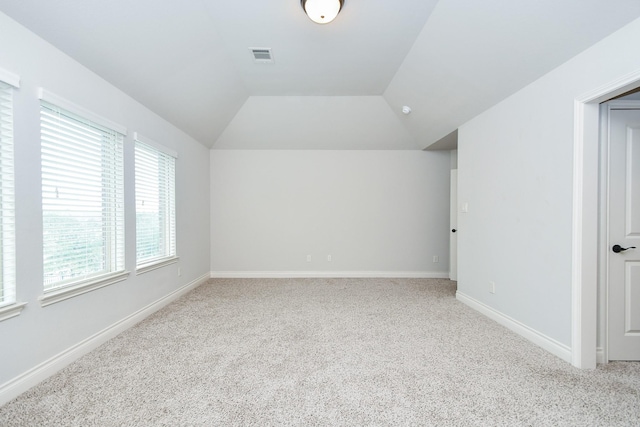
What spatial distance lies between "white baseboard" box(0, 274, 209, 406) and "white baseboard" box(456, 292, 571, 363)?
3.87 meters

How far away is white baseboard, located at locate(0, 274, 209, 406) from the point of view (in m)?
1.75

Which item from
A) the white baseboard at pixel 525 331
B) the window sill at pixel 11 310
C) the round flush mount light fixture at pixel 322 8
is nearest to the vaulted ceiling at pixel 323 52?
the round flush mount light fixture at pixel 322 8

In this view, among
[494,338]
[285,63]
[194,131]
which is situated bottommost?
[494,338]

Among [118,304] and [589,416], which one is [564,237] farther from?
[118,304]

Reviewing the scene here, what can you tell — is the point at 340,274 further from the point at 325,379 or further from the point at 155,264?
the point at 325,379

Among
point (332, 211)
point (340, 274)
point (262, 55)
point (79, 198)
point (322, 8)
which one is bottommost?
point (340, 274)

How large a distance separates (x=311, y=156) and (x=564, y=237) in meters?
3.93

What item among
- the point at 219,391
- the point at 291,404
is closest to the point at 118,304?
the point at 219,391

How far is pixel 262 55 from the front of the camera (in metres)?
3.25

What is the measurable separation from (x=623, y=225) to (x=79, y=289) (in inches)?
172

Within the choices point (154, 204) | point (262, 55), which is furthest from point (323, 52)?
point (154, 204)

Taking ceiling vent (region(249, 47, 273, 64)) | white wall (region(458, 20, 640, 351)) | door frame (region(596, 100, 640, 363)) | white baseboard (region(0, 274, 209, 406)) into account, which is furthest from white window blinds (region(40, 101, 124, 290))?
door frame (region(596, 100, 640, 363))

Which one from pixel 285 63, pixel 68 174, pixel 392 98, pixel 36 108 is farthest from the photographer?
pixel 392 98

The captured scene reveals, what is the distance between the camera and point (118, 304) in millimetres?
2764
